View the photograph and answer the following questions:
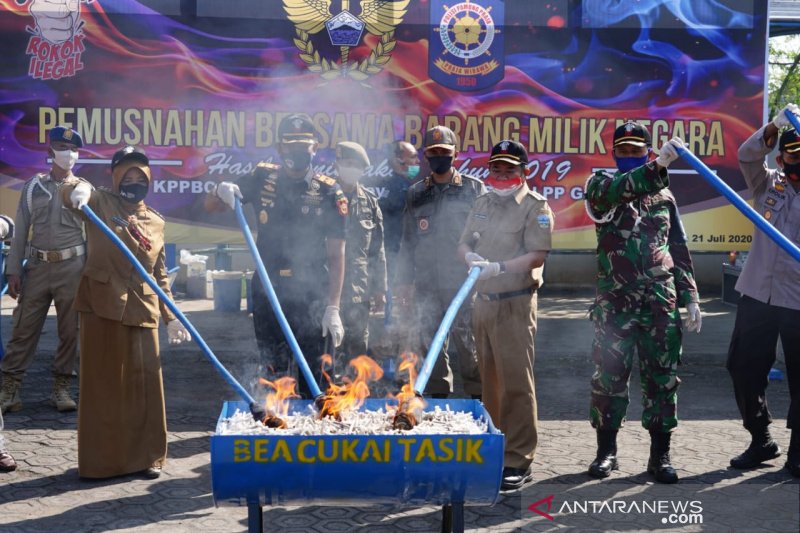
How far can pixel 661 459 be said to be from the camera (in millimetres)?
5531

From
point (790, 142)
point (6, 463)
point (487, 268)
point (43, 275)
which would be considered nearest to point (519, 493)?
point (487, 268)

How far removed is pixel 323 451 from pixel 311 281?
229 cm

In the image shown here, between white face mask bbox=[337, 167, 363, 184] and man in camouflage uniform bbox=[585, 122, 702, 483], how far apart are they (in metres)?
2.19

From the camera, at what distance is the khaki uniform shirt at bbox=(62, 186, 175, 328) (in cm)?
545

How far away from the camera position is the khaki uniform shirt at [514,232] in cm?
538

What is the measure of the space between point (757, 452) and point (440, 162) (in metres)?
2.93

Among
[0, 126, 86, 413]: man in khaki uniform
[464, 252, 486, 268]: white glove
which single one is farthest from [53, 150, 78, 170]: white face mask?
[464, 252, 486, 268]: white glove

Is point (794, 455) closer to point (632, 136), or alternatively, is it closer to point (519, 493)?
point (519, 493)

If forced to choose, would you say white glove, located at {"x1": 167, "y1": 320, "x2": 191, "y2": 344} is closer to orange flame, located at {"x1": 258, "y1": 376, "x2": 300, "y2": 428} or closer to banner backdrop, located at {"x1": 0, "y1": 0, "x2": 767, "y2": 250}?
orange flame, located at {"x1": 258, "y1": 376, "x2": 300, "y2": 428}

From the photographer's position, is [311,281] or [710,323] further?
[710,323]

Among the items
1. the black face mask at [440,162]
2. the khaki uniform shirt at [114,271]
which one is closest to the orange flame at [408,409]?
the khaki uniform shirt at [114,271]

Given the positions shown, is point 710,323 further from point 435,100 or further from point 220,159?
point 220,159

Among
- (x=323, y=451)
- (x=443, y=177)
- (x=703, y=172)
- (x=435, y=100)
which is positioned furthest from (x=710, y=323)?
(x=323, y=451)

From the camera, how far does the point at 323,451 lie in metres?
3.40
